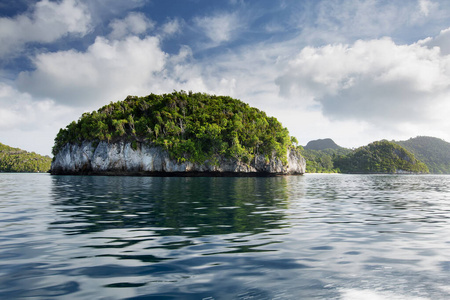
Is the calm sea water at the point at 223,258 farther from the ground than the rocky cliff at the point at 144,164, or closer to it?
closer to it

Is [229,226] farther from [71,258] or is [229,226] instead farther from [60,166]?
[60,166]

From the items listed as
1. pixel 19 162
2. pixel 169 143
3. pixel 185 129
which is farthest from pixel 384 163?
pixel 19 162

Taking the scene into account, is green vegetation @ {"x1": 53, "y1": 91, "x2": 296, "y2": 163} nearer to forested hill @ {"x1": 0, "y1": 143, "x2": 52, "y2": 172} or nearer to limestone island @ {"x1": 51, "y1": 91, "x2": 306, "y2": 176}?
limestone island @ {"x1": 51, "y1": 91, "x2": 306, "y2": 176}

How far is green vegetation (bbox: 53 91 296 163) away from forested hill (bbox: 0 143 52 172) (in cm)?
10105

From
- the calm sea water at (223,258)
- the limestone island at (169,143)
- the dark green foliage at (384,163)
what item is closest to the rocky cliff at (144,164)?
the limestone island at (169,143)

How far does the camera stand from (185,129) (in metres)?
86.3

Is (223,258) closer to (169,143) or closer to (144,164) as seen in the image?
(169,143)

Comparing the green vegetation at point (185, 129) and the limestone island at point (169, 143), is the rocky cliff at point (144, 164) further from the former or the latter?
the green vegetation at point (185, 129)

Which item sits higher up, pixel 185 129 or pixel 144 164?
pixel 185 129

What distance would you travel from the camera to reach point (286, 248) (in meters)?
6.73

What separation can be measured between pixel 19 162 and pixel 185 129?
146877 millimetres

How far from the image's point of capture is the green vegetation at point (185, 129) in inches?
3201

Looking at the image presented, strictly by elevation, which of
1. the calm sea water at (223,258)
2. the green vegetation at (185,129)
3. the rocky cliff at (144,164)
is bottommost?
the calm sea water at (223,258)

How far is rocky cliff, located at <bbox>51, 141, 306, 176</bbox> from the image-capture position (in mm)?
79625
